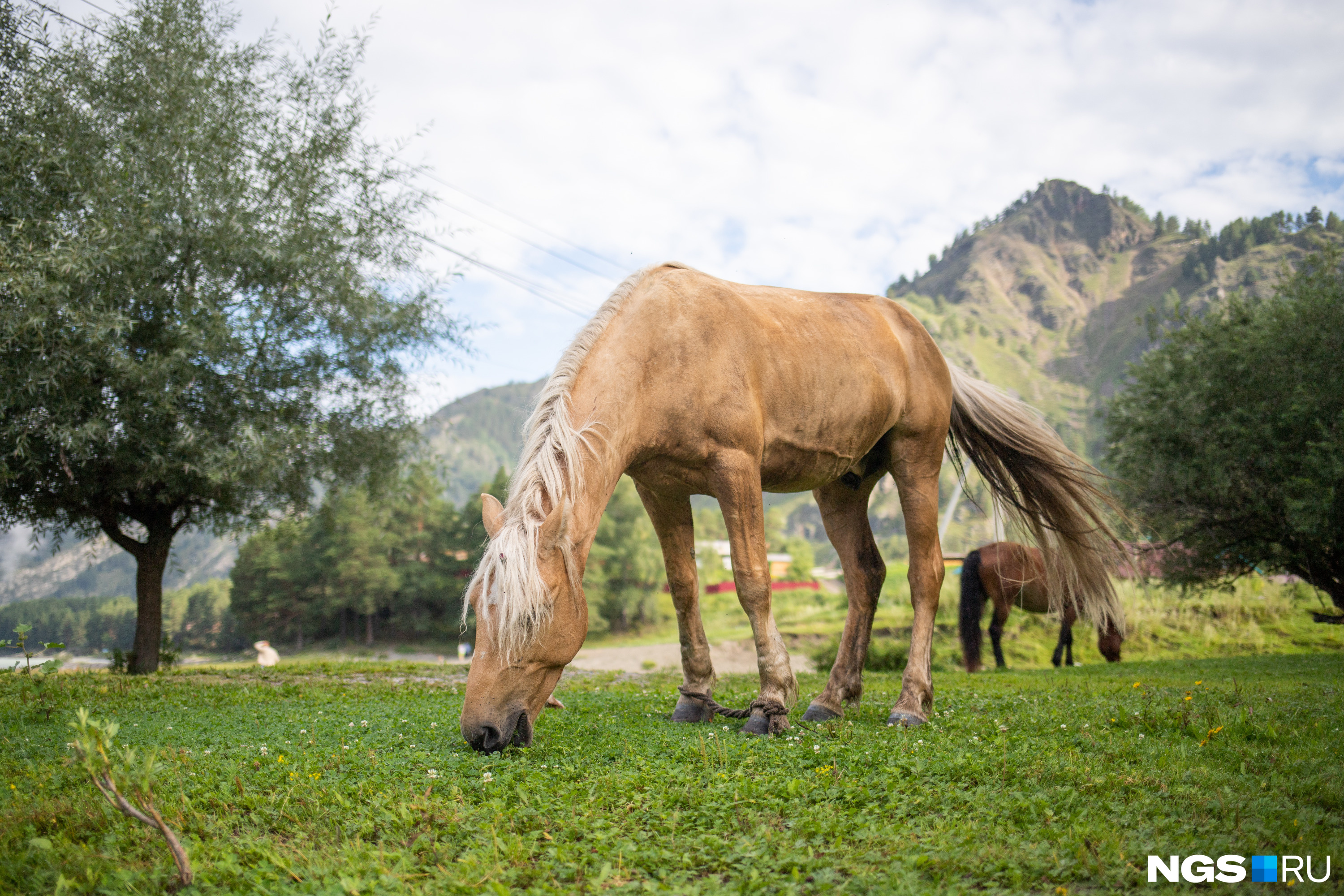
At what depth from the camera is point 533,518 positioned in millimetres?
4172

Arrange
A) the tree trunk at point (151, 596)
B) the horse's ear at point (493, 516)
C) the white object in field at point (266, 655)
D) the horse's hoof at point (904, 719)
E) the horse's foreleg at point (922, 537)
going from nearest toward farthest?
the horse's ear at point (493, 516), the horse's hoof at point (904, 719), the horse's foreleg at point (922, 537), the tree trunk at point (151, 596), the white object in field at point (266, 655)

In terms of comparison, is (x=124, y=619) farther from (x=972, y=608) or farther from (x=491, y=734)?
(x=491, y=734)

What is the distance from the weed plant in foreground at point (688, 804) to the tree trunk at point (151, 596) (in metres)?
7.79

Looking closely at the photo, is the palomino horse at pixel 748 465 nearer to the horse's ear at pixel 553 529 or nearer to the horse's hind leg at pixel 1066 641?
the horse's ear at pixel 553 529

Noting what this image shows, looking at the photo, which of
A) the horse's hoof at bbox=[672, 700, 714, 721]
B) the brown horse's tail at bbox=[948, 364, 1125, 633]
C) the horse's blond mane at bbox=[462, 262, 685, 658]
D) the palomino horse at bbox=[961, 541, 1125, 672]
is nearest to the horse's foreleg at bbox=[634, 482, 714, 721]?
the horse's hoof at bbox=[672, 700, 714, 721]

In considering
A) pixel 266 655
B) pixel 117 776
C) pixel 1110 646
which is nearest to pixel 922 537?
pixel 117 776

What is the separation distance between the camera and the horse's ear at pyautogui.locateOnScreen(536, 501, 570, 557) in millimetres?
4145

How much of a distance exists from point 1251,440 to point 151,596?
62.9 feet

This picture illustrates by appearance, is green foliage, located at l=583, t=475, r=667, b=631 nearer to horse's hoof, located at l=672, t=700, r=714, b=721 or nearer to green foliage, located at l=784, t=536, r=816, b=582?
green foliage, located at l=784, t=536, r=816, b=582

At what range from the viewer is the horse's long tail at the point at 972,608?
1427cm

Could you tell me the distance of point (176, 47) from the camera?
12.4 meters

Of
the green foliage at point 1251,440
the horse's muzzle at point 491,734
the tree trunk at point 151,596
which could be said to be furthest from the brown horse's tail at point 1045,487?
the tree trunk at point 151,596

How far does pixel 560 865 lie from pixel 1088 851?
1835mm

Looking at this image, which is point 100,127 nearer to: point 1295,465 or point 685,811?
point 685,811
